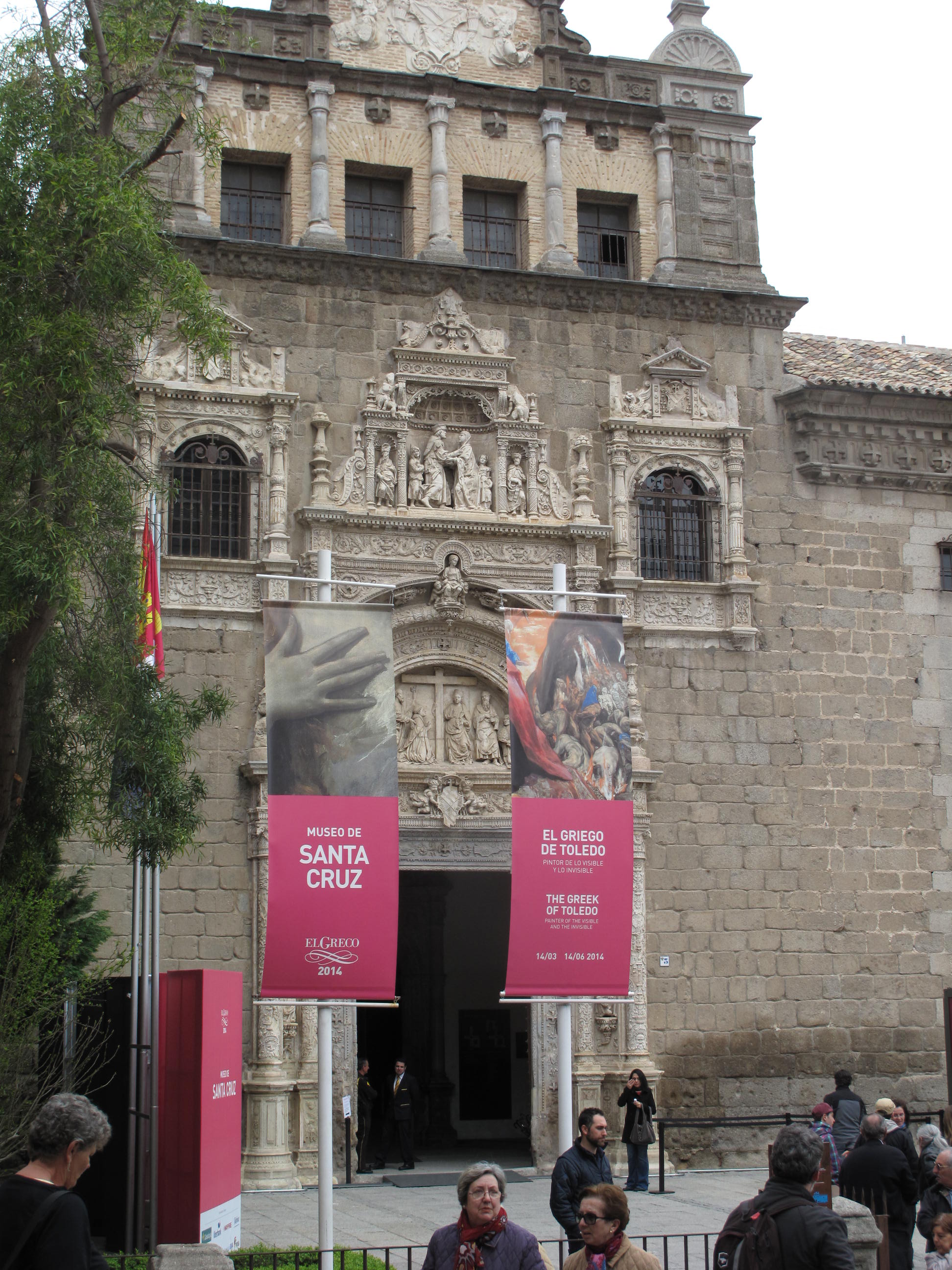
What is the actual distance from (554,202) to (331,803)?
11.6 m

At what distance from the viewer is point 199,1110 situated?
11.7 metres

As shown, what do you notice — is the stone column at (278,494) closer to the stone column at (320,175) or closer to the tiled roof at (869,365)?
the stone column at (320,175)

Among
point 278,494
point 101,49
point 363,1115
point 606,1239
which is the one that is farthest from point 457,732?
point 606,1239

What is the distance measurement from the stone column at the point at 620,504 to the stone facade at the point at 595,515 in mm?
40

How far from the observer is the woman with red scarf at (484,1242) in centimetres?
689

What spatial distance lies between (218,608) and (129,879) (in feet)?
11.3

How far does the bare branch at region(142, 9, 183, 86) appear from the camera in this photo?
40.4 feet

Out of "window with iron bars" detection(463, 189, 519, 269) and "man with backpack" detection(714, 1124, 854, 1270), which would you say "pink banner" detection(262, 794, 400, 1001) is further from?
"window with iron bars" detection(463, 189, 519, 269)

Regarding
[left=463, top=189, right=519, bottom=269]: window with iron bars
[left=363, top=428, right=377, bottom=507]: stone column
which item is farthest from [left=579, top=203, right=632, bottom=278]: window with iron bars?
[left=363, top=428, right=377, bottom=507]: stone column

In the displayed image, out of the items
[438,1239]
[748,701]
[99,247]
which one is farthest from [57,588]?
[748,701]

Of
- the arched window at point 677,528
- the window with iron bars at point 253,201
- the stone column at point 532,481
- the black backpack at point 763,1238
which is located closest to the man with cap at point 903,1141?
the black backpack at point 763,1238

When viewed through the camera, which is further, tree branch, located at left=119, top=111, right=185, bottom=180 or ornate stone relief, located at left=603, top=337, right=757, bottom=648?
ornate stone relief, located at left=603, top=337, right=757, bottom=648

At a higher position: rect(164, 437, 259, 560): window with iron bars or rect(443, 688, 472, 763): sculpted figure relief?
rect(164, 437, 259, 560): window with iron bars

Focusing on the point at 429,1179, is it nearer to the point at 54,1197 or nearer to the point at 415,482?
the point at 415,482
